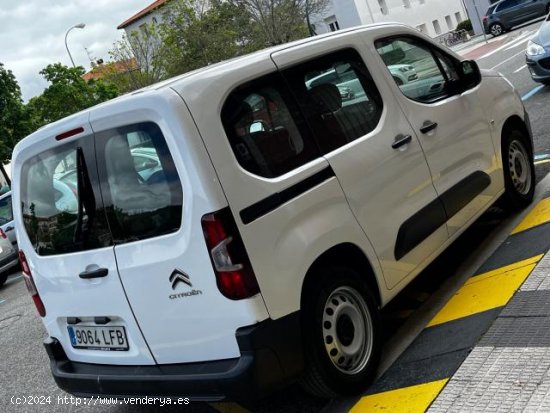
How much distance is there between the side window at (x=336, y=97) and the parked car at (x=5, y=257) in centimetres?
950

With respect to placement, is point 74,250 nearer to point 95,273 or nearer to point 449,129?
point 95,273

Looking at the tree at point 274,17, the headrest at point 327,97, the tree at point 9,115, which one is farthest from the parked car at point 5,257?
the tree at point 274,17

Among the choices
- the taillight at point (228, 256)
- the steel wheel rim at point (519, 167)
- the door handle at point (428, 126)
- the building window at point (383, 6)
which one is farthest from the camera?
the building window at point (383, 6)

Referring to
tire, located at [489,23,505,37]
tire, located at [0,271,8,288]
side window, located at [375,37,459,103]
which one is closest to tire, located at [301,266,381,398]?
side window, located at [375,37,459,103]

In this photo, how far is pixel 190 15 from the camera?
4512cm

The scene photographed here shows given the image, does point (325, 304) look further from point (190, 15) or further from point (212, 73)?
point (190, 15)

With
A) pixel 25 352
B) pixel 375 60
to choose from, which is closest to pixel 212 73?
pixel 375 60

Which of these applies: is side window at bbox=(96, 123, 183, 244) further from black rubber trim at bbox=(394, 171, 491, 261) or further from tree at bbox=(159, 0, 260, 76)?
tree at bbox=(159, 0, 260, 76)

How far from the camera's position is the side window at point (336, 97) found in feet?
11.8

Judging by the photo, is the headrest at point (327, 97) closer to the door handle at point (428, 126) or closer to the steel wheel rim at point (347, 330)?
the door handle at point (428, 126)

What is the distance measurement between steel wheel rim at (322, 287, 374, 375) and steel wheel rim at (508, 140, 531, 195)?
2.45 metres

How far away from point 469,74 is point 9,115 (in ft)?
94.0

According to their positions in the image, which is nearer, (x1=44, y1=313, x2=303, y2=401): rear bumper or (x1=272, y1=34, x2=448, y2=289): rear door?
(x1=44, y1=313, x2=303, y2=401): rear bumper

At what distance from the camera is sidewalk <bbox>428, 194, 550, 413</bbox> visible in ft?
9.71
